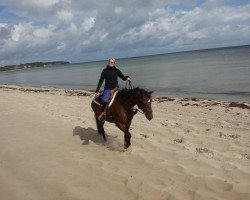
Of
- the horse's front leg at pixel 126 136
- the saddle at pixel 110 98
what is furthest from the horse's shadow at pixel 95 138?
the saddle at pixel 110 98

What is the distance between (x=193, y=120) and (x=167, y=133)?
11.0 feet

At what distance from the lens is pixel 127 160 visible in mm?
9000

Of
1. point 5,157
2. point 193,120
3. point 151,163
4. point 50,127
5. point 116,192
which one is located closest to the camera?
point 116,192

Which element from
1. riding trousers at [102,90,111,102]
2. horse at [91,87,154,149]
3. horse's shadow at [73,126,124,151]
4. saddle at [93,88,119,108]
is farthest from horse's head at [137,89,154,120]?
horse's shadow at [73,126,124,151]

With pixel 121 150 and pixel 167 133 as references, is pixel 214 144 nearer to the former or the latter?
pixel 167 133

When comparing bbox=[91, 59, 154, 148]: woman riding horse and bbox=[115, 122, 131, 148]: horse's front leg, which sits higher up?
bbox=[91, 59, 154, 148]: woman riding horse

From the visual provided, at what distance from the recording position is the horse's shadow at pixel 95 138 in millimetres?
10623

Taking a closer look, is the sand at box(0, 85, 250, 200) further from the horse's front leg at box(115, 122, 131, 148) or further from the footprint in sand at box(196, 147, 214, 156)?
the horse's front leg at box(115, 122, 131, 148)

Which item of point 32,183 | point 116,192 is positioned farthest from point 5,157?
point 116,192

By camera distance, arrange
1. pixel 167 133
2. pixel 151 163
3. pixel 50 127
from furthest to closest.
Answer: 1. pixel 50 127
2. pixel 167 133
3. pixel 151 163

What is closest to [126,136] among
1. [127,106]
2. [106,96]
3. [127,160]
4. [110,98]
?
[127,106]

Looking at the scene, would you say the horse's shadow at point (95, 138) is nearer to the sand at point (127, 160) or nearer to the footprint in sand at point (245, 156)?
the sand at point (127, 160)

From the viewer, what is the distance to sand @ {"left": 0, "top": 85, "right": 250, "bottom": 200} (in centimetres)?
684

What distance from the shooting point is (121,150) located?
9977 millimetres
